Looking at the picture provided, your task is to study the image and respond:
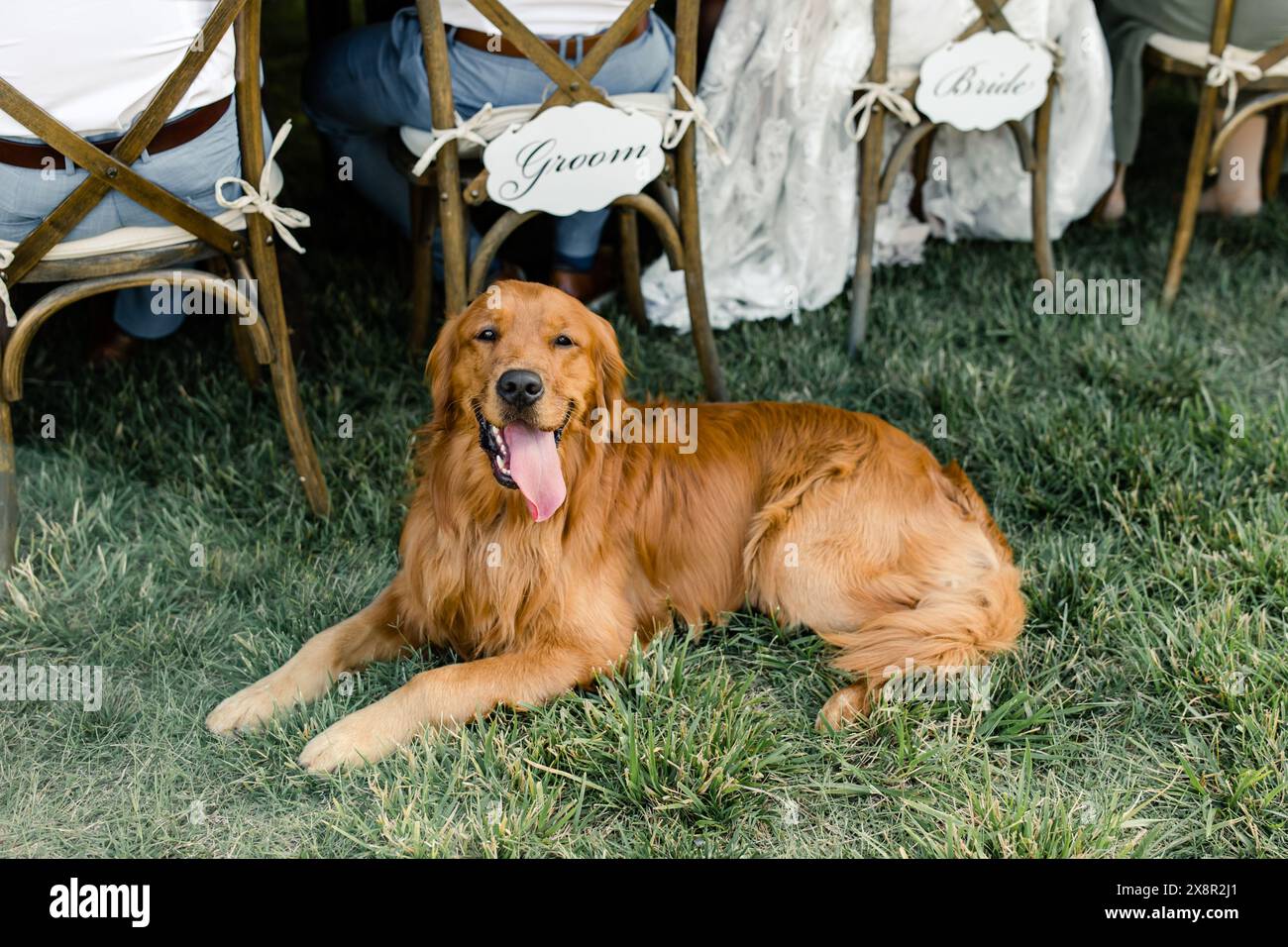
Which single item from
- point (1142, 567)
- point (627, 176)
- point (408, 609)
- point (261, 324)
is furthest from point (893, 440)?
A: point (261, 324)

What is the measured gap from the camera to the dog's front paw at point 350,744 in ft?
7.62

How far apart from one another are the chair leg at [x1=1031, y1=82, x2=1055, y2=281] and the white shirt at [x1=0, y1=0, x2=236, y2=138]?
2.69 metres

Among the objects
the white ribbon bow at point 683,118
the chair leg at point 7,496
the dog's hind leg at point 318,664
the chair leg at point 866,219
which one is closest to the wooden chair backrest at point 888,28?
the chair leg at point 866,219

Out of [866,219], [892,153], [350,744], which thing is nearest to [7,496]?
[350,744]

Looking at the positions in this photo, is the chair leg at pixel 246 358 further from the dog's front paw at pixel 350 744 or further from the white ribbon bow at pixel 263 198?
the dog's front paw at pixel 350 744

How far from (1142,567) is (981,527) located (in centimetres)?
47

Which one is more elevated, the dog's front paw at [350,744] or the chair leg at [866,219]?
the chair leg at [866,219]

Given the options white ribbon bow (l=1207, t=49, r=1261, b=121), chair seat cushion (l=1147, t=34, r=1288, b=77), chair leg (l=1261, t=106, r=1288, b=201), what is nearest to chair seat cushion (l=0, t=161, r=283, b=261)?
white ribbon bow (l=1207, t=49, r=1261, b=121)

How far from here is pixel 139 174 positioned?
2.61 metres

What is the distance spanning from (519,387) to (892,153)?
2.17 meters

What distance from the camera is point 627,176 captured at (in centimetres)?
322

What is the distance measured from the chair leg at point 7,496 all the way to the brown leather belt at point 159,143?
55cm

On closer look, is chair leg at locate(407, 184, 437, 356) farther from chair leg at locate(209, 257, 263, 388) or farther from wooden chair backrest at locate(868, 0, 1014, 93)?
wooden chair backrest at locate(868, 0, 1014, 93)

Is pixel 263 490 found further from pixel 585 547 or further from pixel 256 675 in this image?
pixel 585 547
